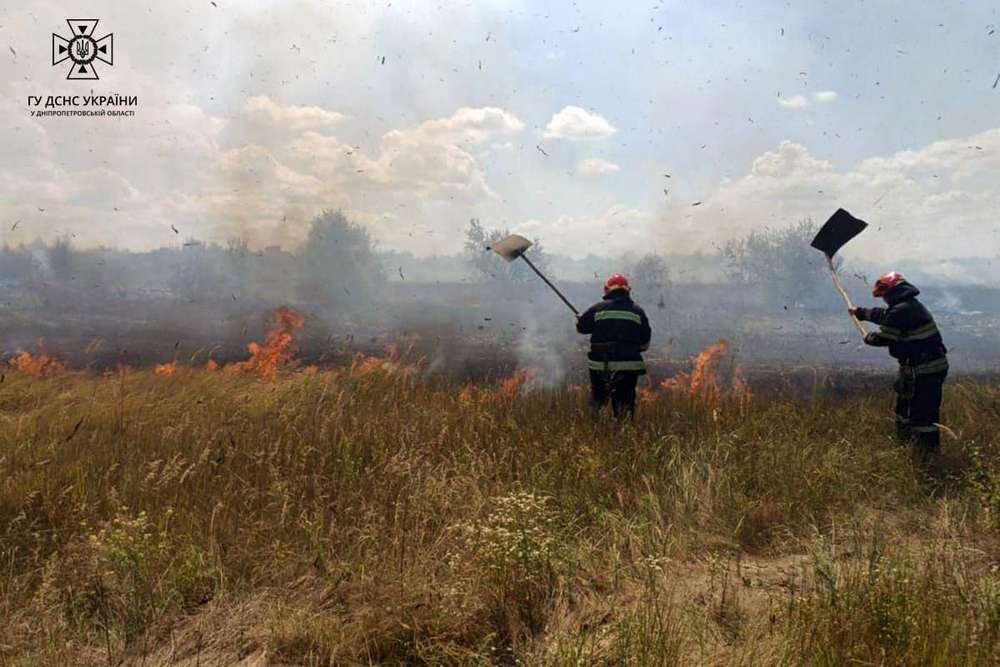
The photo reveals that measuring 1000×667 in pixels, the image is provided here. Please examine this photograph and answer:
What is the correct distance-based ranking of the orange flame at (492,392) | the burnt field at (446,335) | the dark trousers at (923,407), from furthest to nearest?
the burnt field at (446,335)
the orange flame at (492,392)
the dark trousers at (923,407)

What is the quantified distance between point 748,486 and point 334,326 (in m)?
15.3

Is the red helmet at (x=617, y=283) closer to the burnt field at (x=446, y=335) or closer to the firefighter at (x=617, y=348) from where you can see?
the firefighter at (x=617, y=348)

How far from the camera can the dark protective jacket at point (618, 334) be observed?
21.5ft

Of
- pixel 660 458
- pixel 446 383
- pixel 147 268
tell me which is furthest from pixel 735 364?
pixel 147 268

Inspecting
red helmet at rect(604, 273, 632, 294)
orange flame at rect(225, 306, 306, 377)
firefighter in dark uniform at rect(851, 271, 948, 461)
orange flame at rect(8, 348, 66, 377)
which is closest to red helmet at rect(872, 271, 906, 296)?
firefighter in dark uniform at rect(851, 271, 948, 461)

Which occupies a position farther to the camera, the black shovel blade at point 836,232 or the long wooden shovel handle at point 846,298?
the black shovel blade at point 836,232

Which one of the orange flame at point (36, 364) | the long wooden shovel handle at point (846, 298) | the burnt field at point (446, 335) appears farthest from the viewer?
the burnt field at point (446, 335)

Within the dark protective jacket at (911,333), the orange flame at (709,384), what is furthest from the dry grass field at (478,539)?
the orange flame at (709,384)

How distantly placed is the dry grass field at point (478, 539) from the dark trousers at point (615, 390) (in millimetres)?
325

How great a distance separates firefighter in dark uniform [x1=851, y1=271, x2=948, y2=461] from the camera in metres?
5.80

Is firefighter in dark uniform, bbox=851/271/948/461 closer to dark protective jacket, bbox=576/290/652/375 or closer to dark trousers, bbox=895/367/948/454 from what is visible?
dark trousers, bbox=895/367/948/454

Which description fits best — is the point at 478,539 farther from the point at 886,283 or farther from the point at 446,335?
the point at 446,335

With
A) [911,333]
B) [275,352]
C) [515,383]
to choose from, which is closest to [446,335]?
[275,352]

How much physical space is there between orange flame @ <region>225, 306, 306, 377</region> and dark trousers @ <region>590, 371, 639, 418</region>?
200 inches
